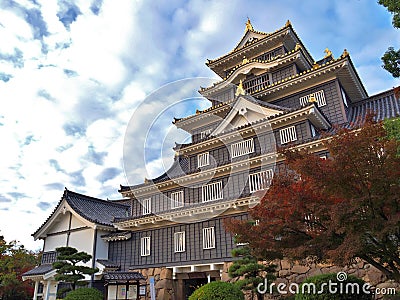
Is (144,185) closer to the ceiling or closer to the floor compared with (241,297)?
closer to the ceiling

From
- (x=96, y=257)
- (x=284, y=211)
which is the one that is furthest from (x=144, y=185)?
(x=284, y=211)

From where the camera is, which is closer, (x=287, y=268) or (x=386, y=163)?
(x=386, y=163)

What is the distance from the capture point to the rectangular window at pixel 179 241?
21.1 meters

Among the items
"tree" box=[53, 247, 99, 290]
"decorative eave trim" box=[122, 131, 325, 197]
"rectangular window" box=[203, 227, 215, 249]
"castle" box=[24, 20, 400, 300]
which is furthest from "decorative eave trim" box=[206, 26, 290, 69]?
"tree" box=[53, 247, 99, 290]

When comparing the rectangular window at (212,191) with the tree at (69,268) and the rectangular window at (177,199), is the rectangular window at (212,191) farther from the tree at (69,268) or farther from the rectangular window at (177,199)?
the tree at (69,268)

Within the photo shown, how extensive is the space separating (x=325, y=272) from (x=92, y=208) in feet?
69.7

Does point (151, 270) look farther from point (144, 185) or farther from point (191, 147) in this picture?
point (191, 147)

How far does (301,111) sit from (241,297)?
1094 cm

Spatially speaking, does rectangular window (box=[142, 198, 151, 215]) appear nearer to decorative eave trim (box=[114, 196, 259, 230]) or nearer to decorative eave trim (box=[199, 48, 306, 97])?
decorative eave trim (box=[114, 196, 259, 230])

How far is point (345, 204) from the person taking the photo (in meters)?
8.30

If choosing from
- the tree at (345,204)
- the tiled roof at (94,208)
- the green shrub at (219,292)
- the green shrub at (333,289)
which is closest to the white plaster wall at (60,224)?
the tiled roof at (94,208)

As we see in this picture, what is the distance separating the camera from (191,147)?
23.5 meters

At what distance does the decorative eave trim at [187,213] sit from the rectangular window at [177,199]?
4.93ft

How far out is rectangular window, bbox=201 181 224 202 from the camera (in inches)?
824
